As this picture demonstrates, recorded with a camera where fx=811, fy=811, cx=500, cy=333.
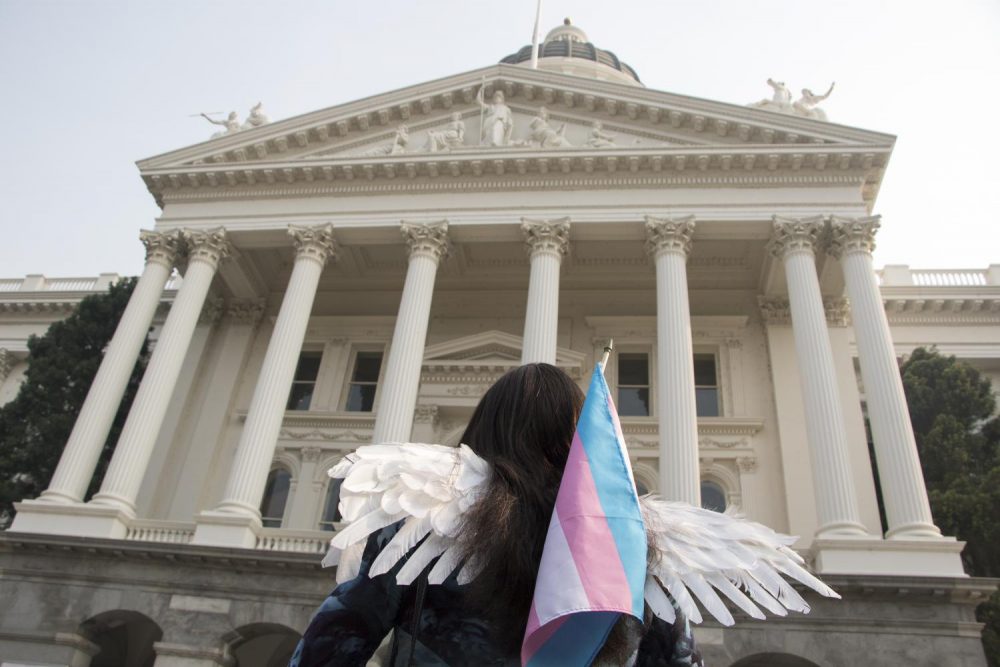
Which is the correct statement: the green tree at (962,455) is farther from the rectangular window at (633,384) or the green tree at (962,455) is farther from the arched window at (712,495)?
the rectangular window at (633,384)

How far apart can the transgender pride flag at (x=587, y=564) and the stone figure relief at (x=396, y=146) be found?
74.1 ft

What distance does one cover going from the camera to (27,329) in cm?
3347

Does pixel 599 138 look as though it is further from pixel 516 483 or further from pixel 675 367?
pixel 516 483

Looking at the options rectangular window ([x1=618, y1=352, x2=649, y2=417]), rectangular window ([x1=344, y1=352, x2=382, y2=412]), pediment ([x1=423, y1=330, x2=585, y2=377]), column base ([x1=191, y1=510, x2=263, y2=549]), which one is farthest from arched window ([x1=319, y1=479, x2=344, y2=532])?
rectangular window ([x1=618, y1=352, x2=649, y2=417])

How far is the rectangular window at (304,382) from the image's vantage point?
26375mm

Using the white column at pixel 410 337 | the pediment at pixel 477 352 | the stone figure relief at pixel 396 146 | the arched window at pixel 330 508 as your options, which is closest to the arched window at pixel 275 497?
the arched window at pixel 330 508

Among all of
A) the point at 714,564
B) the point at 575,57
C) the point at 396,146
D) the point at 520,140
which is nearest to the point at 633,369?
the point at 520,140

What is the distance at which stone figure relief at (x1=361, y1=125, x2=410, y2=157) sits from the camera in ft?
79.3

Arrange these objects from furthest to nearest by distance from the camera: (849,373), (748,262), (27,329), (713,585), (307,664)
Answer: (27,329)
(748,262)
(849,373)
(713,585)
(307,664)

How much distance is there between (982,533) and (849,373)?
16.7 feet

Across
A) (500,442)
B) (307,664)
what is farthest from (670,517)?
(307,664)

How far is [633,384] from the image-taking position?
25141 millimetres

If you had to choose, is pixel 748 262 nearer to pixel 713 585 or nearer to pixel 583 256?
pixel 583 256

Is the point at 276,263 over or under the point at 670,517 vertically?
over
